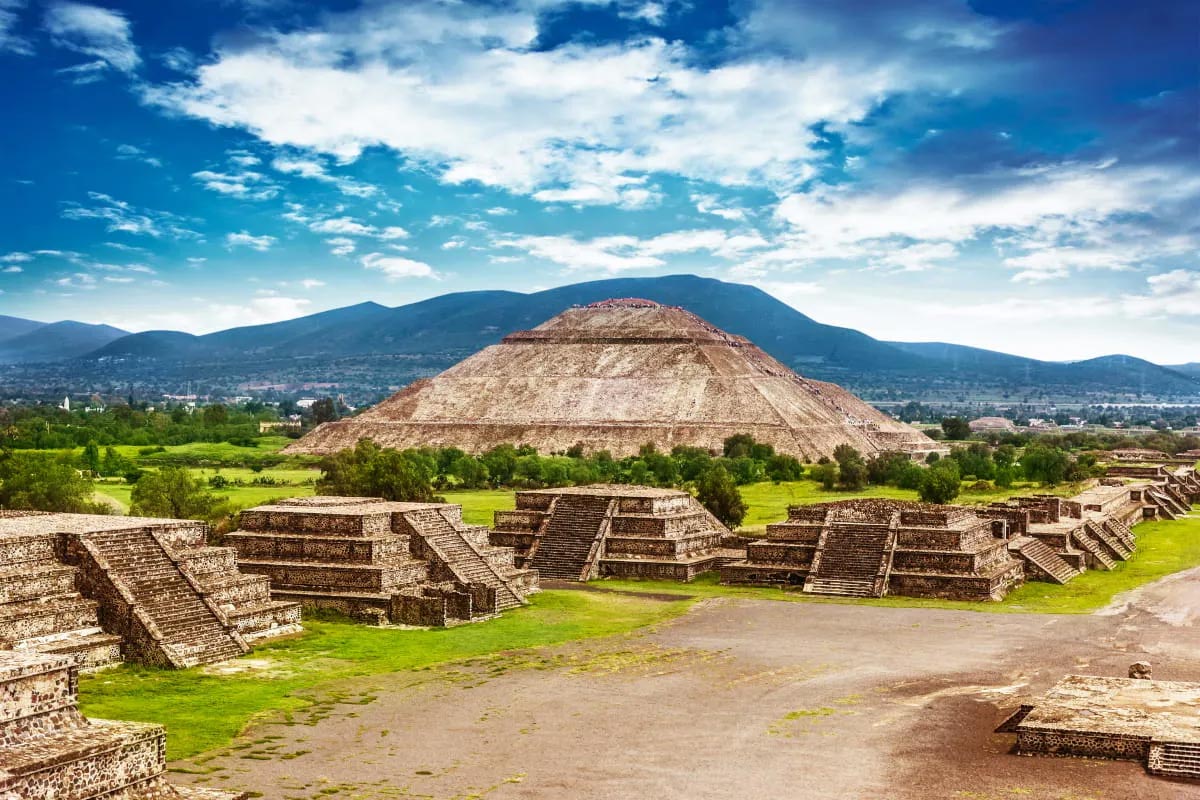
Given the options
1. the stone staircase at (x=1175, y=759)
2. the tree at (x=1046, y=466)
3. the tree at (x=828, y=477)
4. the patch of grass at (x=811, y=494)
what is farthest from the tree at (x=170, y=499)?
the tree at (x=1046, y=466)

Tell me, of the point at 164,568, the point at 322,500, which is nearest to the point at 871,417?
the point at 322,500

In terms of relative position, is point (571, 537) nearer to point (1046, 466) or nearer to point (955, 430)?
point (1046, 466)

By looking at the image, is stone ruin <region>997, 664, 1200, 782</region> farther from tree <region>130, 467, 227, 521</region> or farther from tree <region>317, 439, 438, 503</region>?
tree <region>130, 467, 227, 521</region>

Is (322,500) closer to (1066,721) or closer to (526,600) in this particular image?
(526,600)

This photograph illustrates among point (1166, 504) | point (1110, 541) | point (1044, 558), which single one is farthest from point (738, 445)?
point (1044, 558)

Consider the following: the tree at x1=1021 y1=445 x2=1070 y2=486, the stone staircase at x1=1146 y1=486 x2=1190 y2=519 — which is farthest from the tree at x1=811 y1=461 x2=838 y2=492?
the stone staircase at x1=1146 y1=486 x2=1190 y2=519

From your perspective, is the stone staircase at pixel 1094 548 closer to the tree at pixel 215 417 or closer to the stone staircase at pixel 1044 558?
the stone staircase at pixel 1044 558
